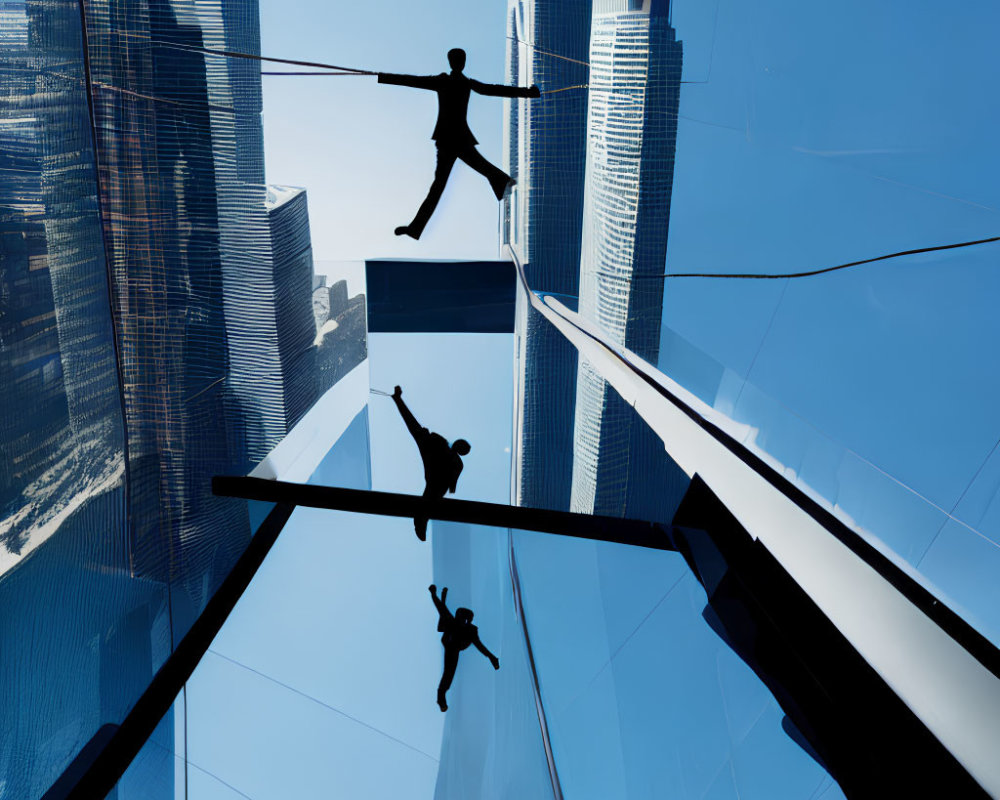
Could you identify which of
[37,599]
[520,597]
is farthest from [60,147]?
[520,597]

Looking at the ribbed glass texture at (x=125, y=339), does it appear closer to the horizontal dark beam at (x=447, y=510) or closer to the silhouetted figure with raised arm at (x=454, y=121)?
the horizontal dark beam at (x=447, y=510)

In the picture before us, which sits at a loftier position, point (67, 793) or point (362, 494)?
point (362, 494)

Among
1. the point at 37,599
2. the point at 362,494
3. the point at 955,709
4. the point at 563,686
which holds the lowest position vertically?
the point at 563,686

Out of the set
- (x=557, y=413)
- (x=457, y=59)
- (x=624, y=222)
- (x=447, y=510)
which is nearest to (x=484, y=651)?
(x=447, y=510)

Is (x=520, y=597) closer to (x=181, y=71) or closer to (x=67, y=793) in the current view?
(x=67, y=793)

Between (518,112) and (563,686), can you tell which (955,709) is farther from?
(518,112)

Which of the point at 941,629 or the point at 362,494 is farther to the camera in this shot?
the point at 362,494

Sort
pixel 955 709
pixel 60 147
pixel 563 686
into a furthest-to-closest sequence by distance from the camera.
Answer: pixel 563 686, pixel 60 147, pixel 955 709

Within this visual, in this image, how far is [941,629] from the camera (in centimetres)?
136

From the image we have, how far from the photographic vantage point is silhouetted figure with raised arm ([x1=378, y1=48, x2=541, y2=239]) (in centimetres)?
286

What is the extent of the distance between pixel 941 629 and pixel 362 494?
11.5ft

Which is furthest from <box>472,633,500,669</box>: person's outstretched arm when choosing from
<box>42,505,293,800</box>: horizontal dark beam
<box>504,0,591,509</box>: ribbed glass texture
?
<box>42,505,293,800</box>: horizontal dark beam

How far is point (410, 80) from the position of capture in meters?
2.83

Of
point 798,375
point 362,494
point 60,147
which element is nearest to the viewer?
point 798,375
